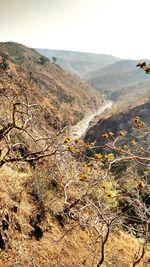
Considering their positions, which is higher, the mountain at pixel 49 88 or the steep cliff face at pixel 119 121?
the mountain at pixel 49 88

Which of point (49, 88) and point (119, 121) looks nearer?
point (119, 121)

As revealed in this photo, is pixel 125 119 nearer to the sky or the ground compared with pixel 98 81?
nearer to the ground

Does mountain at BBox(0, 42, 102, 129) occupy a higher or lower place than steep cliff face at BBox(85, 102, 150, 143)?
higher

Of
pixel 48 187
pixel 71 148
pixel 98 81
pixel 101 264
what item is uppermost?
pixel 98 81

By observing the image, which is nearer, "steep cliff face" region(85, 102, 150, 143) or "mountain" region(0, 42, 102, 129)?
"steep cliff face" region(85, 102, 150, 143)

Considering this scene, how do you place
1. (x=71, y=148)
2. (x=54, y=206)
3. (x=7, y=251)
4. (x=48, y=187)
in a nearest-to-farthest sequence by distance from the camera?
(x=71, y=148) < (x=7, y=251) < (x=54, y=206) < (x=48, y=187)

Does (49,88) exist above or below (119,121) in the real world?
above

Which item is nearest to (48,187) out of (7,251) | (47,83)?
(7,251)

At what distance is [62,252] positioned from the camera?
9.95 m

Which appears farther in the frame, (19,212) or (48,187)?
(48,187)

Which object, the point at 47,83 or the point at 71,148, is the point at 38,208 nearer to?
the point at 71,148

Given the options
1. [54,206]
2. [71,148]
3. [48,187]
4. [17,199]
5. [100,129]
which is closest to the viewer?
→ [71,148]

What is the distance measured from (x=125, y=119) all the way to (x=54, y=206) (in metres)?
50.3

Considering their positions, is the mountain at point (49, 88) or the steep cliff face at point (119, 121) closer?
the steep cliff face at point (119, 121)
